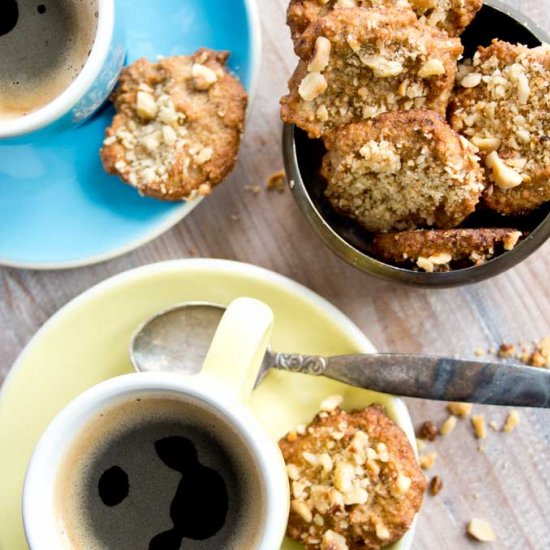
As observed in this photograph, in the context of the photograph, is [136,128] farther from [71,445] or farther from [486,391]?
[486,391]

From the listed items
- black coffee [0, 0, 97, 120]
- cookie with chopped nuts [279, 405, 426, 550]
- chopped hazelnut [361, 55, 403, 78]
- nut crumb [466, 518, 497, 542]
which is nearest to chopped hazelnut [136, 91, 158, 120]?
black coffee [0, 0, 97, 120]

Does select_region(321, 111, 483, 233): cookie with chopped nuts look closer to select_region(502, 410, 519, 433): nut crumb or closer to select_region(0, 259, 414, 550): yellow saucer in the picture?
select_region(0, 259, 414, 550): yellow saucer

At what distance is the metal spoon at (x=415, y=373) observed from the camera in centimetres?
131

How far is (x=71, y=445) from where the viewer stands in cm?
122

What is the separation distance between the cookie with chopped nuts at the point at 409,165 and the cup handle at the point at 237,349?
0.87 feet

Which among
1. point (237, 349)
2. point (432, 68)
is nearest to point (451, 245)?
point (432, 68)

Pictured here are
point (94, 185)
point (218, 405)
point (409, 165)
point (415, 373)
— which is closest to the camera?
point (218, 405)

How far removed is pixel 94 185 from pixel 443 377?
0.68 meters

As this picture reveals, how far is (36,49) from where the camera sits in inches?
55.5

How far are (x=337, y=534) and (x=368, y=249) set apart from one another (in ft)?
1.51

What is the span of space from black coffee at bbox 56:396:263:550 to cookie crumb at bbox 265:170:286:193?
49 centimetres

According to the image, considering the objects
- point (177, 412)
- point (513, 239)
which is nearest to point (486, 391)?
point (513, 239)

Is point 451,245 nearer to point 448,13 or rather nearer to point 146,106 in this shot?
point 448,13

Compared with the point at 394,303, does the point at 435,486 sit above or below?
below
